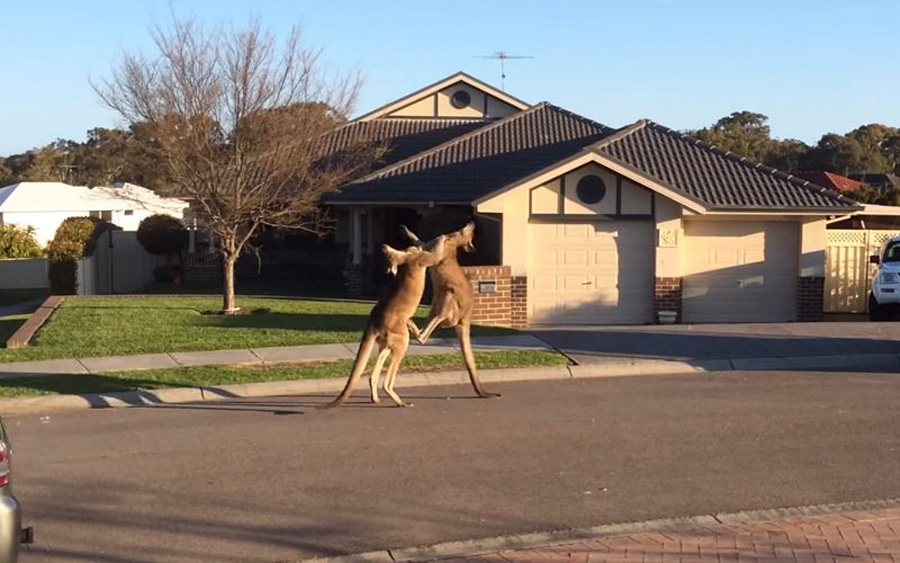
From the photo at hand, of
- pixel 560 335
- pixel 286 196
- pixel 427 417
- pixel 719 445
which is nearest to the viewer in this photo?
pixel 719 445

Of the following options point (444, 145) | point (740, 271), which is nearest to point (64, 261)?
point (444, 145)

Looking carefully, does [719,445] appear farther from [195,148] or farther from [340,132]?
[340,132]

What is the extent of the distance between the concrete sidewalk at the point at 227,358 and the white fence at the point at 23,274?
22.0m

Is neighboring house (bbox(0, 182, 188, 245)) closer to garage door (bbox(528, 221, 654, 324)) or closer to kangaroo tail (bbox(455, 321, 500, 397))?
garage door (bbox(528, 221, 654, 324))

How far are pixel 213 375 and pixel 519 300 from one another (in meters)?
8.59

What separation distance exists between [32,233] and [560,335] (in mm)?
29569

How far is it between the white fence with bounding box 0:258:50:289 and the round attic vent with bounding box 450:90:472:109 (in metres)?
14.1

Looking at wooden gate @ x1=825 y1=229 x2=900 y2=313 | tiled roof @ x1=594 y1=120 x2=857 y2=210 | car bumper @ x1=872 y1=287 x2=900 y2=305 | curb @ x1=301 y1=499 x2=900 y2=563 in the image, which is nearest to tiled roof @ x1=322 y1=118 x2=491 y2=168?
tiled roof @ x1=594 y1=120 x2=857 y2=210

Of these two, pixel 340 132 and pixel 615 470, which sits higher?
pixel 340 132

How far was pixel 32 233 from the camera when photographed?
41.2 meters

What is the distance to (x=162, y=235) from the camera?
34000mm

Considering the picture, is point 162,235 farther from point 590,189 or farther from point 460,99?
point 590,189

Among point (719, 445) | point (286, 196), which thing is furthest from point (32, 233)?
point (719, 445)

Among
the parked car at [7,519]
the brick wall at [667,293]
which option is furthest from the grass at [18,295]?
the parked car at [7,519]
